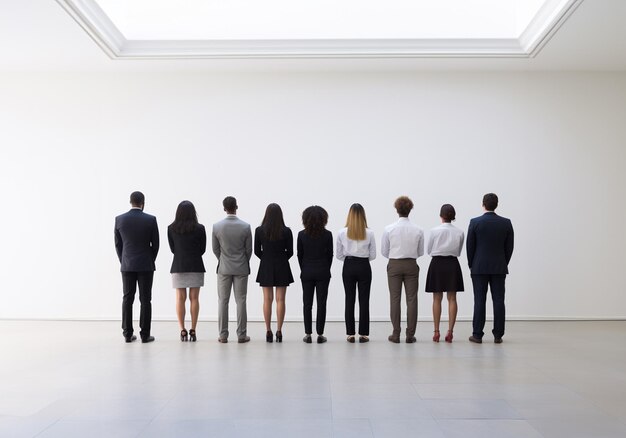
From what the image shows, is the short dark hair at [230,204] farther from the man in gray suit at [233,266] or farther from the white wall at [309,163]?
the white wall at [309,163]

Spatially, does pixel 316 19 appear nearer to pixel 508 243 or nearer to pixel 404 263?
pixel 404 263

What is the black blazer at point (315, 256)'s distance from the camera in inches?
305

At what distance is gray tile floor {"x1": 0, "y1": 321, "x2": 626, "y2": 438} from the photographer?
4.24m

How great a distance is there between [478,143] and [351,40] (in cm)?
276

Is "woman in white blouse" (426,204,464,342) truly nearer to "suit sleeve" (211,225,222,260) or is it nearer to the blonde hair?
the blonde hair

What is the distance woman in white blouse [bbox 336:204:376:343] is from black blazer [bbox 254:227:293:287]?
70cm

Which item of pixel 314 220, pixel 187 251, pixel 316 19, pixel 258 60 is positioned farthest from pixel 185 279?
pixel 316 19

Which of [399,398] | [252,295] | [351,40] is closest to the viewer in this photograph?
[399,398]

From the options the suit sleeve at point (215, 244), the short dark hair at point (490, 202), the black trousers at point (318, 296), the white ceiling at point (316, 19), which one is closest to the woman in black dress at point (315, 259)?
the black trousers at point (318, 296)

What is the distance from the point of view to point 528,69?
10391mm

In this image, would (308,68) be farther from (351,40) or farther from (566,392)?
(566,392)

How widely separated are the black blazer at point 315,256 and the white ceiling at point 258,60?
3455mm

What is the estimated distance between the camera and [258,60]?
9.81 meters

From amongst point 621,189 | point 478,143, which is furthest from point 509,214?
point 621,189
